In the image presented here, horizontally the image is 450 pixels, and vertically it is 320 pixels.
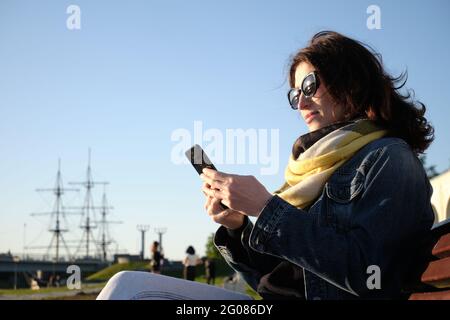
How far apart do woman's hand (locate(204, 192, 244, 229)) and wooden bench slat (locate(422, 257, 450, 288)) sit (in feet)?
2.64

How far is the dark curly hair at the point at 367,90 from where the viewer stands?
107 inches

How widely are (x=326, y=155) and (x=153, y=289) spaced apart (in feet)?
2.75

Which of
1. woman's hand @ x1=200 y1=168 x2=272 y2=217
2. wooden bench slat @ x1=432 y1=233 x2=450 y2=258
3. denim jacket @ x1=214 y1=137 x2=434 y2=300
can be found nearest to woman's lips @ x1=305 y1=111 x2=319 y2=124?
denim jacket @ x1=214 y1=137 x2=434 y2=300

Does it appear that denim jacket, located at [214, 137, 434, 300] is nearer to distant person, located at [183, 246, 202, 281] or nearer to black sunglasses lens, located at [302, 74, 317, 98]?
black sunglasses lens, located at [302, 74, 317, 98]

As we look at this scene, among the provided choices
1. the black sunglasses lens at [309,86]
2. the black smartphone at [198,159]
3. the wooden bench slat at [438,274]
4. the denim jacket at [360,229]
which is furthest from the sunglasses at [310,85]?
the wooden bench slat at [438,274]

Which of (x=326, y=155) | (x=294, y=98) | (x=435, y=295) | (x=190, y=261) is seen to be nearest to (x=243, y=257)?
→ (x=326, y=155)

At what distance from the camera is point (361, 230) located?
2.13 meters

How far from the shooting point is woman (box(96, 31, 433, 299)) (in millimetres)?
2123

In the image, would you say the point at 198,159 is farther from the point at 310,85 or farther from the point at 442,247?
the point at 442,247

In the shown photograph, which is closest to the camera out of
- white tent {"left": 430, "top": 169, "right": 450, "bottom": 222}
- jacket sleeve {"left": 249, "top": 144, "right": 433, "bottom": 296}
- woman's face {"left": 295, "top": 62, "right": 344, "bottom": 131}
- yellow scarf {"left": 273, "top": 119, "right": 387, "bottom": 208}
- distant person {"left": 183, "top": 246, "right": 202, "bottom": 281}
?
jacket sleeve {"left": 249, "top": 144, "right": 433, "bottom": 296}

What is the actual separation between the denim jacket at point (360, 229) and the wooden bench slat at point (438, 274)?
3.5 inches

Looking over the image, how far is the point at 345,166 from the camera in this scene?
2449 mm
